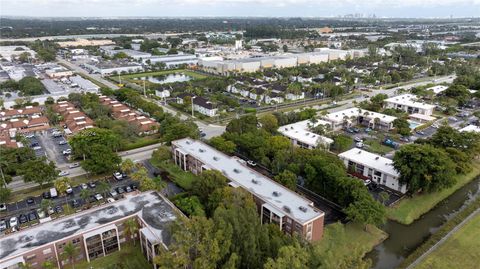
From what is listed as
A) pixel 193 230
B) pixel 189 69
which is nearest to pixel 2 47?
pixel 189 69

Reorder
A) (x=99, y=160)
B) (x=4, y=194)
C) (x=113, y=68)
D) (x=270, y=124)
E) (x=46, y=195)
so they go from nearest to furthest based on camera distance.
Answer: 1. (x=4, y=194)
2. (x=46, y=195)
3. (x=99, y=160)
4. (x=270, y=124)
5. (x=113, y=68)

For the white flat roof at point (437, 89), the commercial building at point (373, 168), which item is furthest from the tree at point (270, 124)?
the white flat roof at point (437, 89)

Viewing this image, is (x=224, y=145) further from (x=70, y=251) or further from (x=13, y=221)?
(x=13, y=221)

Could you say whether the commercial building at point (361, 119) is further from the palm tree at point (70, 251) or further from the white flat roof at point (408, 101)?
the palm tree at point (70, 251)

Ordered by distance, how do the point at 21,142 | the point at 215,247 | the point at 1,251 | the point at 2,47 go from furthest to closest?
the point at 2,47
the point at 21,142
the point at 1,251
the point at 215,247

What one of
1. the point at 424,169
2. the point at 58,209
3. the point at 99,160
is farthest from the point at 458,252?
the point at 58,209

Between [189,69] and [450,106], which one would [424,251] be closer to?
[450,106]
